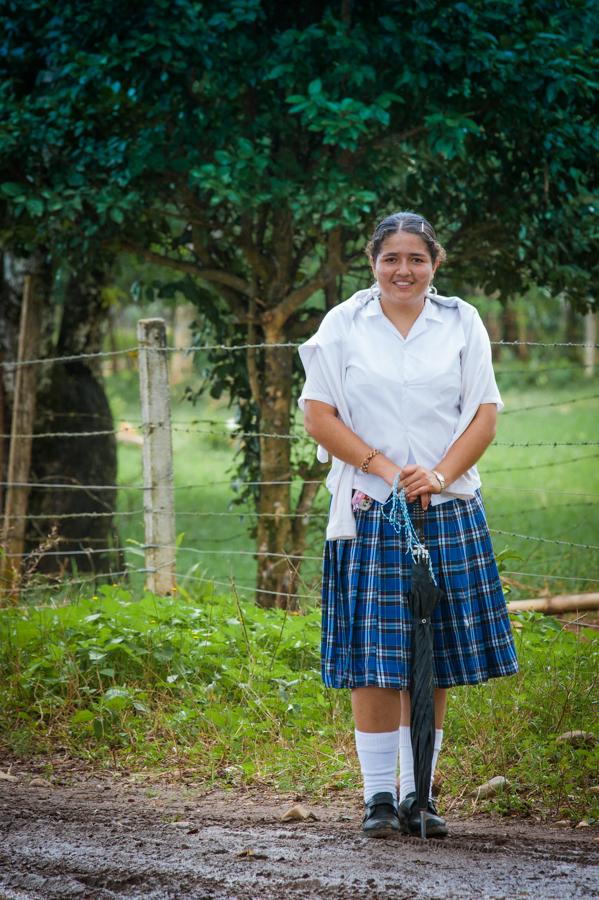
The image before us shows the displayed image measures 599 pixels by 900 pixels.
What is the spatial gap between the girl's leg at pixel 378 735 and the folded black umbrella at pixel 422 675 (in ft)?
0.32

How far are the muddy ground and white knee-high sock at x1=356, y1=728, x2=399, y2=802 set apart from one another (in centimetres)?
17

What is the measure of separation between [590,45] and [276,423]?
2.97 metres

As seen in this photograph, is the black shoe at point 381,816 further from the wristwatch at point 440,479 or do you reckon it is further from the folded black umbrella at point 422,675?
the wristwatch at point 440,479

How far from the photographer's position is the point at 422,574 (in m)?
3.65

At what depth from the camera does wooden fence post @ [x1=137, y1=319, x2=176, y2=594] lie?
6242 millimetres

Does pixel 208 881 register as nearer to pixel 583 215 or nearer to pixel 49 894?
pixel 49 894

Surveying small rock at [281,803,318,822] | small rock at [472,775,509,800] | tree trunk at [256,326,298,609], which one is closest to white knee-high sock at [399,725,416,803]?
small rock at [281,803,318,822]

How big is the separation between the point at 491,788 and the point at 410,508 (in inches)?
47.5

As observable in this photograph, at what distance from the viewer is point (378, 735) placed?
3.76 m

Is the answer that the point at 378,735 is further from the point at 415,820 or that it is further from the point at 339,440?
the point at 339,440

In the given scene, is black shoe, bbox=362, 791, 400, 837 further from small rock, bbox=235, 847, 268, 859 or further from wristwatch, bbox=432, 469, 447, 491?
wristwatch, bbox=432, 469, 447, 491

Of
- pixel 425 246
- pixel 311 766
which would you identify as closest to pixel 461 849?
pixel 311 766

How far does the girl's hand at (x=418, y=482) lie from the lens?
3.62 metres

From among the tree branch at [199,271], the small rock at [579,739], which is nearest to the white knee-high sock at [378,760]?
the small rock at [579,739]
